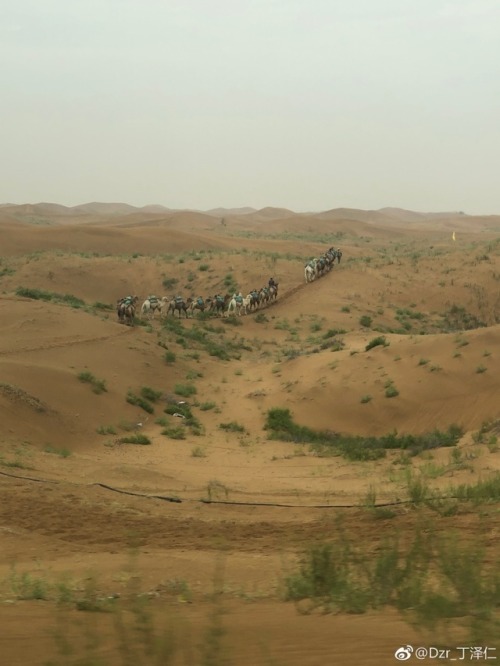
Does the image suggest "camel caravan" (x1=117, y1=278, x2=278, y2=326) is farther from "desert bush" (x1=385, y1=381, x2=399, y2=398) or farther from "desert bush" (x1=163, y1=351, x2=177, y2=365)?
"desert bush" (x1=385, y1=381, x2=399, y2=398)

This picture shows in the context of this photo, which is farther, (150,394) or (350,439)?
(150,394)

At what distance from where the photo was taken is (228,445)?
2050cm

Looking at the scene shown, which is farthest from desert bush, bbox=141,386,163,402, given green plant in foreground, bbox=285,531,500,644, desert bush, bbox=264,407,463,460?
green plant in foreground, bbox=285,531,500,644

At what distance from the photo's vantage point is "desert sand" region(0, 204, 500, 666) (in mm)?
6512

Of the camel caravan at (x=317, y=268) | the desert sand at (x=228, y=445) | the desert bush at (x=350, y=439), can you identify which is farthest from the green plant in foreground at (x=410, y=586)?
the camel caravan at (x=317, y=268)

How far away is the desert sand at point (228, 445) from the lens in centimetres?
651

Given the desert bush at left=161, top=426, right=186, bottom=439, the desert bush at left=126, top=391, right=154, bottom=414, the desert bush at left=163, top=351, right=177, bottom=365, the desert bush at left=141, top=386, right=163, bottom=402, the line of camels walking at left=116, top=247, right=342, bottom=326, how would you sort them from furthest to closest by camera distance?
the line of camels walking at left=116, top=247, right=342, bottom=326, the desert bush at left=163, top=351, right=177, bottom=365, the desert bush at left=141, top=386, right=163, bottom=402, the desert bush at left=126, top=391, right=154, bottom=414, the desert bush at left=161, top=426, right=186, bottom=439

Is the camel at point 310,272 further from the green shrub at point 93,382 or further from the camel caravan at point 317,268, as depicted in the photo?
the green shrub at point 93,382

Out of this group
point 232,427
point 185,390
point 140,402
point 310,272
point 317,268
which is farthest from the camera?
point 317,268

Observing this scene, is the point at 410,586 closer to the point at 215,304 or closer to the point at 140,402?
the point at 140,402

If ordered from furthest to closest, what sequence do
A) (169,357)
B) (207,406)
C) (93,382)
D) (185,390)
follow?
(169,357), (185,390), (207,406), (93,382)

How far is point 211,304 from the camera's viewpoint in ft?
134

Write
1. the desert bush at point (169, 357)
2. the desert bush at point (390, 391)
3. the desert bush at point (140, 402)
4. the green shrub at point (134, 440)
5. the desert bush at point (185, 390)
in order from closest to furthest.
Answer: the green shrub at point (134, 440) → the desert bush at point (390, 391) → the desert bush at point (140, 402) → the desert bush at point (185, 390) → the desert bush at point (169, 357)

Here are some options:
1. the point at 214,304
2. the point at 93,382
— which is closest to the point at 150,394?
the point at 93,382
